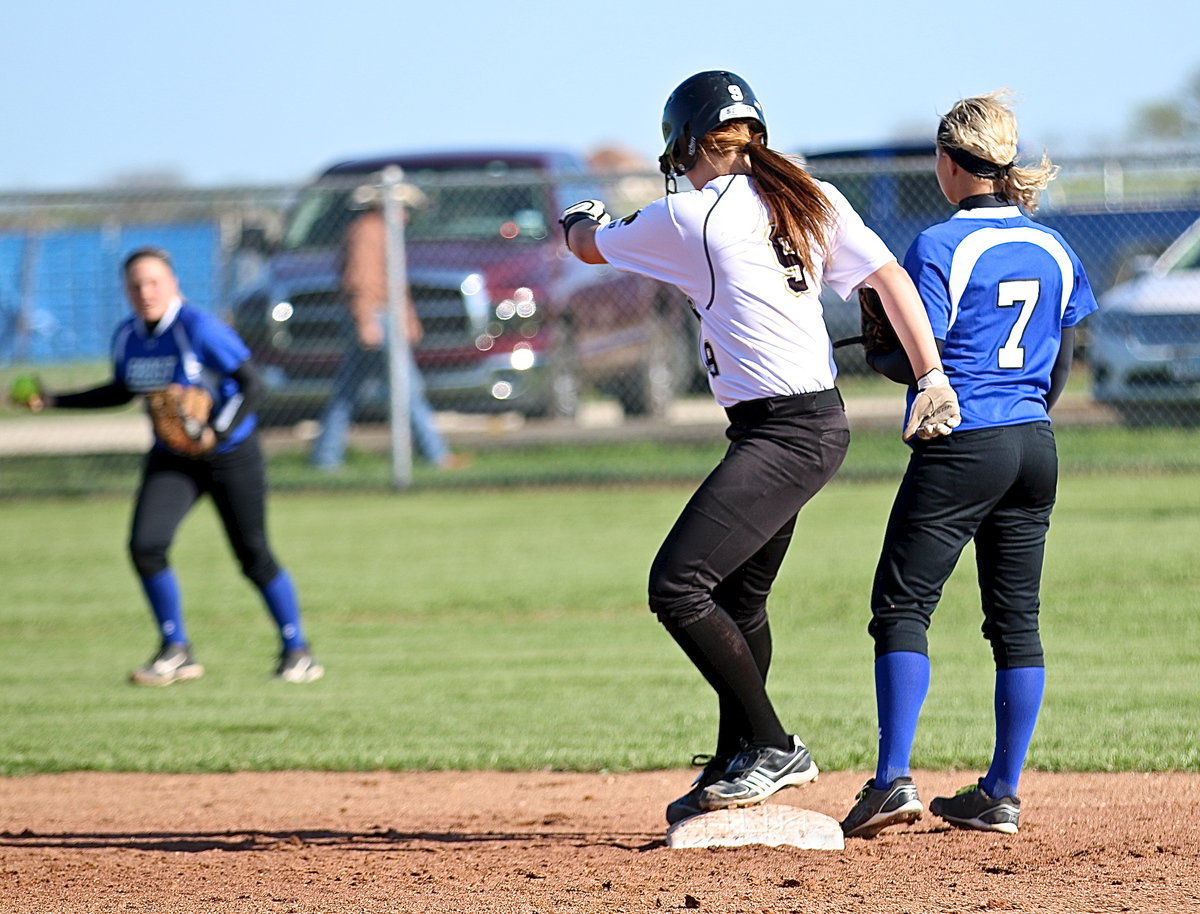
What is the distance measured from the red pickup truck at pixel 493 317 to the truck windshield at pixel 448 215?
0.01 metres

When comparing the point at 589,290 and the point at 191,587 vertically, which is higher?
the point at 589,290

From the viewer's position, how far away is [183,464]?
7.50 meters

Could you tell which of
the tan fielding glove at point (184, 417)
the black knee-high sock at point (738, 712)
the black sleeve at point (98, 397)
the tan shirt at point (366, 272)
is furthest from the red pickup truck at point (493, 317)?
the black knee-high sock at point (738, 712)

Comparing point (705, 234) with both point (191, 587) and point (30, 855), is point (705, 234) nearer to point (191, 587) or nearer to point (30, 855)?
point (30, 855)

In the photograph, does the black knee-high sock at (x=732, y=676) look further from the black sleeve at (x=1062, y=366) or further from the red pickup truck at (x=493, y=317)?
the red pickup truck at (x=493, y=317)

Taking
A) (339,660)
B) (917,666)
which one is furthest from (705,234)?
(339,660)

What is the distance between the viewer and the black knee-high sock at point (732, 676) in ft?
13.6

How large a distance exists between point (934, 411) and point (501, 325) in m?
9.60

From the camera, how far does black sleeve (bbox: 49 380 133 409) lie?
297 inches

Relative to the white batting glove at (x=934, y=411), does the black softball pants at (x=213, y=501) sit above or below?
below

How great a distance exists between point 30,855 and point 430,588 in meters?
5.03

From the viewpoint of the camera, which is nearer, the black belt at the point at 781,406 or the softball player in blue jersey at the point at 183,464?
the black belt at the point at 781,406

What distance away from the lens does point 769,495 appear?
4.09 m

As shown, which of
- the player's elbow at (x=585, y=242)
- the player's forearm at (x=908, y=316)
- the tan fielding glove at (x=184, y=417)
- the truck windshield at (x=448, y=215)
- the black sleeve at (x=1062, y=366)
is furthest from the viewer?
the truck windshield at (x=448, y=215)
